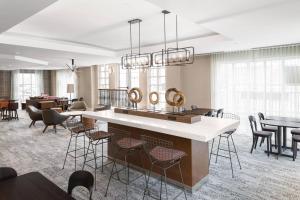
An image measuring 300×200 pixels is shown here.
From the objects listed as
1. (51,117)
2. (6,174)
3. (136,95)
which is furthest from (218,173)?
(51,117)

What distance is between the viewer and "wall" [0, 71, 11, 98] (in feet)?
43.9

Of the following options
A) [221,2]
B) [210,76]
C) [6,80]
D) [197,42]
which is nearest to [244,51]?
[210,76]

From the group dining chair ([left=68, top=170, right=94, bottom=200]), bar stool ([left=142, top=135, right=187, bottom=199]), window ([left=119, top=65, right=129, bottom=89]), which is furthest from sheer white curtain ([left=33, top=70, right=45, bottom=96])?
dining chair ([left=68, top=170, right=94, bottom=200])

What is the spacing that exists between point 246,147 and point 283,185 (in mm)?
1850

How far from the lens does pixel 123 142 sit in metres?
2.99

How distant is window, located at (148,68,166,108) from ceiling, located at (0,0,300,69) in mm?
2202

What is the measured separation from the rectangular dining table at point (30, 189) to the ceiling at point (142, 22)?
73.8 inches

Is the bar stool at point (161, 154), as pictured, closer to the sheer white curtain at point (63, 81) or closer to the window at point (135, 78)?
the window at point (135, 78)

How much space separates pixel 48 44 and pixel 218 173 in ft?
16.4

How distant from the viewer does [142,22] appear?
4137mm

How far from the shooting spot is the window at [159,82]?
8414 mm

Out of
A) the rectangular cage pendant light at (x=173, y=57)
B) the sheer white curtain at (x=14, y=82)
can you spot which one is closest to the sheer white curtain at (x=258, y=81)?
the rectangular cage pendant light at (x=173, y=57)

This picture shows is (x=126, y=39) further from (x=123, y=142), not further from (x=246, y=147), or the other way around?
(x=246, y=147)

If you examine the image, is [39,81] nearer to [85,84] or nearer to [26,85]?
[26,85]
